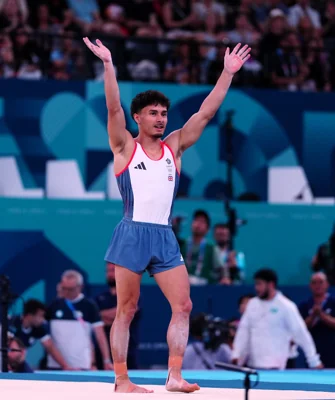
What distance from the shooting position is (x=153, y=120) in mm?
7051

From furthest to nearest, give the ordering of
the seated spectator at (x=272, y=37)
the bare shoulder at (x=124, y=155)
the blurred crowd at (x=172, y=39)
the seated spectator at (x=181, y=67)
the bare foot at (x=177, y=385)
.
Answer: the seated spectator at (x=272, y=37)
the seated spectator at (x=181, y=67)
the blurred crowd at (x=172, y=39)
the bare shoulder at (x=124, y=155)
the bare foot at (x=177, y=385)

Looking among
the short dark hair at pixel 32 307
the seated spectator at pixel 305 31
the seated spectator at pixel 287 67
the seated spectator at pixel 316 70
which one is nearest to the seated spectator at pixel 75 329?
the short dark hair at pixel 32 307

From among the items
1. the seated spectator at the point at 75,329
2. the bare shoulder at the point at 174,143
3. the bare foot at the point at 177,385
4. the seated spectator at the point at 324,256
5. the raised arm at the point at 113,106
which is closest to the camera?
the bare foot at the point at 177,385

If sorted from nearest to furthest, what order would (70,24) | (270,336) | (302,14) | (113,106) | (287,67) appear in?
(113,106)
(270,336)
(70,24)
(287,67)
(302,14)

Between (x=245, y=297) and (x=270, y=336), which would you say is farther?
(x=245, y=297)

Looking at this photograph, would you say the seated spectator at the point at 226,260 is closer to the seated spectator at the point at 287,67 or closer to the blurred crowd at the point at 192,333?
the blurred crowd at the point at 192,333

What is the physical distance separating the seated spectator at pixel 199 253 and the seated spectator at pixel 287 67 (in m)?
3.65


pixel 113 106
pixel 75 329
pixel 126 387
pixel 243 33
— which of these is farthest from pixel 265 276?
pixel 243 33

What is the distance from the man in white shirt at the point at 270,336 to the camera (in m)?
11.2

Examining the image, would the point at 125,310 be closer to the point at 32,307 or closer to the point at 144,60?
the point at 32,307

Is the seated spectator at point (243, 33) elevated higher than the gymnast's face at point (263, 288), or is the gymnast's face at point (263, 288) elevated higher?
the seated spectator at point (243, 33)

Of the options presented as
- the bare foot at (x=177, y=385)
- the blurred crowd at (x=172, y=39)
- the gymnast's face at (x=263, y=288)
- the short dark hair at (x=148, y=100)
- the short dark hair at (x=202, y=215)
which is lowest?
the bare foot at (x=177, y=385)

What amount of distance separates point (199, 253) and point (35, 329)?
2466 mm

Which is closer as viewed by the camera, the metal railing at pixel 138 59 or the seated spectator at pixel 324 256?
the seated spectator at pixel 324 256
